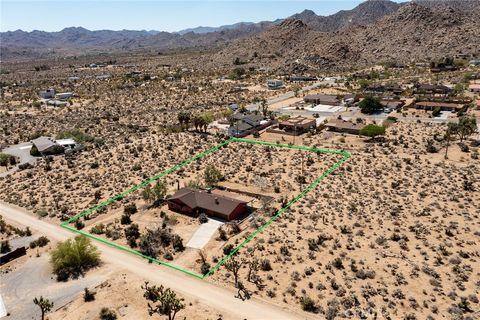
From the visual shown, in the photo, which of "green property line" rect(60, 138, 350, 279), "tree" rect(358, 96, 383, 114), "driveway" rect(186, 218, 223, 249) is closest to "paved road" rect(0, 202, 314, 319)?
"green property line" rect(60, 138, 350, 279)

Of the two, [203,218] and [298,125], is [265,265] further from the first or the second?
[298,125]

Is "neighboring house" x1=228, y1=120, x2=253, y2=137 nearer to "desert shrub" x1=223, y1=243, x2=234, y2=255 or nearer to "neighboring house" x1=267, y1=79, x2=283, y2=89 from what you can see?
"desert shrub" x1=223, y1=243, x2=234, y2=255

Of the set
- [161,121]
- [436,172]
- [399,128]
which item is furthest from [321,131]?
[161,121]

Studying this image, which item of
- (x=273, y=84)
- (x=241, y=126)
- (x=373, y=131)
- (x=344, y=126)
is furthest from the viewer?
(x=273, y=84)

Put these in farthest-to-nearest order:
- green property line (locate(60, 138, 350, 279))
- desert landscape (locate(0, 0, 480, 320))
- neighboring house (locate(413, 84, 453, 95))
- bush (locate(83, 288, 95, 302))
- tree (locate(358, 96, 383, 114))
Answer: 1. neighboring house (locate(413, 84, 453, 95))
2. tree (locate(358, 96, 383, 114))
3. green property line (locate(60, 138, 350, 279))
4. bush (locate(83, 288, 95, 302))
5. desert landscape (locate(0, 0, 480, 320))

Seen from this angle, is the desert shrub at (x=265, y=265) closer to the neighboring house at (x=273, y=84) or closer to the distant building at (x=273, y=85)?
the distant building at (x=273, y=85)

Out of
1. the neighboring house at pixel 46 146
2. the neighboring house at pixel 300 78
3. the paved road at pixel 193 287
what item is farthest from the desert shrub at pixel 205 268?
the neighboring house at pixel 300 78

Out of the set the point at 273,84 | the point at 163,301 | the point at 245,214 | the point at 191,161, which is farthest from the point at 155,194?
the point at 273,84
